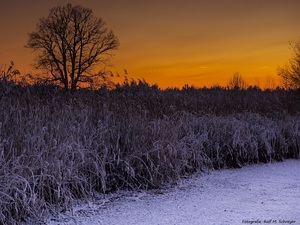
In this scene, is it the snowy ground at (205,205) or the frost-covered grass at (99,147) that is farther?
the frost-covered grass at (99,147)

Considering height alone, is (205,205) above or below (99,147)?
below

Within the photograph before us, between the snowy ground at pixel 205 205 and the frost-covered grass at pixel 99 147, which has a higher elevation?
the frost-covered grass at pixel 99 147

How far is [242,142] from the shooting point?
21.5 feet

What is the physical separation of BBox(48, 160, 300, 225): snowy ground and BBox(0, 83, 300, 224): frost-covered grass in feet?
0.78

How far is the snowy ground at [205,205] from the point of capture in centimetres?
377

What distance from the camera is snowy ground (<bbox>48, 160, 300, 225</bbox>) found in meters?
3.77

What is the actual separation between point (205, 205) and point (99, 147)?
5.08 feet

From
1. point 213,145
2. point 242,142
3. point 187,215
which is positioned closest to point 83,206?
point 187,215

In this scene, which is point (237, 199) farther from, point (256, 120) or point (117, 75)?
point (117, 75)

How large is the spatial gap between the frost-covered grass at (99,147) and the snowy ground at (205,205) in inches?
9.3

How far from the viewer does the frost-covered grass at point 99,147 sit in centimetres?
388

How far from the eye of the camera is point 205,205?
Result: 14.0 feet

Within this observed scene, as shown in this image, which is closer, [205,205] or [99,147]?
[205,205]

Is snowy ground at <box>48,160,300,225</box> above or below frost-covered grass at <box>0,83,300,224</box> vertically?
below
